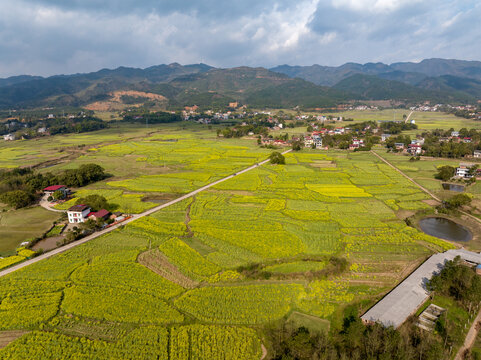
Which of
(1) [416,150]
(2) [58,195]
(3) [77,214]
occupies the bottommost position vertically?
(3) [77,214]

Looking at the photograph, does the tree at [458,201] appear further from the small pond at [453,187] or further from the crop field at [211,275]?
the small pond at [453,187]

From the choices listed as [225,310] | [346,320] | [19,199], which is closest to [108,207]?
[19,199]

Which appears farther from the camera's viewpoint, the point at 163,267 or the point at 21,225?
the point at 21,225

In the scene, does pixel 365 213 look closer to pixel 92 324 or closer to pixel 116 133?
pixel 92 324

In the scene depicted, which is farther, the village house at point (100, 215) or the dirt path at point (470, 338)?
the village house at point (100, 215)

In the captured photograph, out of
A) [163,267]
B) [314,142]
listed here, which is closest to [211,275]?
[163,267]

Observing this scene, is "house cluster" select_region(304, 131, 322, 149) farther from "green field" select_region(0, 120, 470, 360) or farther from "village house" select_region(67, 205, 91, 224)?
"village house" select_region(67, 205, 91, 224)

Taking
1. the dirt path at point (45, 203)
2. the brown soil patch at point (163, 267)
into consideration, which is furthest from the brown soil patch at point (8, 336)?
the dirt path at point (45, 203)

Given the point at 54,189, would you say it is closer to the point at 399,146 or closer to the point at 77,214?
the point at 77,214
